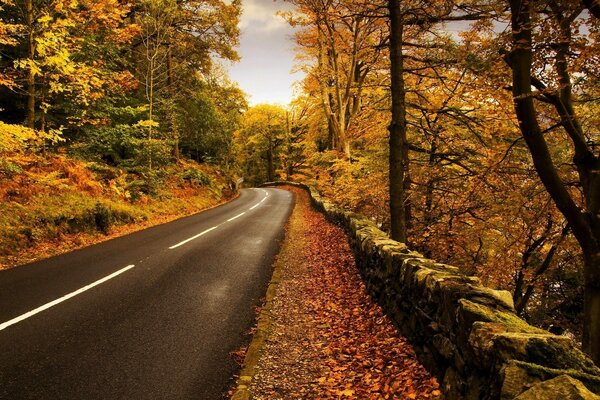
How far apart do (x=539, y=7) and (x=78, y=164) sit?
17325 mm

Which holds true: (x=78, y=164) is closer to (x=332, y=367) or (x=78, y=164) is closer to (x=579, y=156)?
(x=332, y=367)

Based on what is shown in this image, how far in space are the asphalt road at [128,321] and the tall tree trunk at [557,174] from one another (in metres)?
5.60

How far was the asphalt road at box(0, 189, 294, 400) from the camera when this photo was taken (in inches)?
178

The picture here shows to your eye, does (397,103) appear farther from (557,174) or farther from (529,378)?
(529,378)

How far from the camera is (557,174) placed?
619 centimetres

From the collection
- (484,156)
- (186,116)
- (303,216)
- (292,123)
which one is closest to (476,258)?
(484,156)

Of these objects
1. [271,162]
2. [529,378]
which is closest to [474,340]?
[529,378]

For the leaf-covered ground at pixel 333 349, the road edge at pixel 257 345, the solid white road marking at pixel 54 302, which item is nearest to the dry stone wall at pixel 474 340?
the leaf-covered ground at pixel 333 349

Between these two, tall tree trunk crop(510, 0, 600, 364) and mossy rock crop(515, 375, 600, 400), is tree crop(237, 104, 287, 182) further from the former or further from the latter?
mossy rock crop(515, 375, 600, 400)

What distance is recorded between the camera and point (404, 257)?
20.0 ft

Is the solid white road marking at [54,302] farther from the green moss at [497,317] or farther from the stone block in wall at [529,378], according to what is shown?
the stone block in wall at [529,378]

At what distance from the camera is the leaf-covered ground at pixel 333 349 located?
4.54 m

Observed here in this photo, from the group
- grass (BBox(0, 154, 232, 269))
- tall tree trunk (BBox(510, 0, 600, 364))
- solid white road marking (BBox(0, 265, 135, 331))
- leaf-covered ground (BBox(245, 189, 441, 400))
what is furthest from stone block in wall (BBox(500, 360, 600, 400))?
grass (BBox(0, 154, 232, 269))

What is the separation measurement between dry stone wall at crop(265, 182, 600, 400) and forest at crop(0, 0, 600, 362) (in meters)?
2.99
